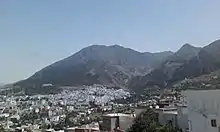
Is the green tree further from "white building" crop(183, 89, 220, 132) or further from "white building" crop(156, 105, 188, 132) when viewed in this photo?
"white building" crop(183, 89, 220, 132)

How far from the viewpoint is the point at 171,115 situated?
26.9 meters

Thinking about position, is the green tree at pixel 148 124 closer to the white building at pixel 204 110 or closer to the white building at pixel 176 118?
the white building at pixel 176 118

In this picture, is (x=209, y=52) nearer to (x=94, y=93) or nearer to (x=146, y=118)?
(x=94, y=93)

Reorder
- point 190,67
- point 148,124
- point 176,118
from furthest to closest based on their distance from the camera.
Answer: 1. point 190,67
2. point 148,124
3. point 176,118

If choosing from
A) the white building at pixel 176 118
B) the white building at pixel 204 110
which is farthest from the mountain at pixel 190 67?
the white building at pixel 204 110

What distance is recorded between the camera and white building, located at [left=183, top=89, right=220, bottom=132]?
16.3 meters

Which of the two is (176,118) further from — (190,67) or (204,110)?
(190,67)

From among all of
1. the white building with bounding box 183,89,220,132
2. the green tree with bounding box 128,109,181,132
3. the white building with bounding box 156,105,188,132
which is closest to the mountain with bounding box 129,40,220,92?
the green tree with bounding box 128,109,181,132

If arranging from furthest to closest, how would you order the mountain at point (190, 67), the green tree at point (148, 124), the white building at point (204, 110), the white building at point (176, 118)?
the mountain at point (190, 67) < the green tree at point (148, 124) < the white building at point (176, 118) < the white building at point (204, 110)

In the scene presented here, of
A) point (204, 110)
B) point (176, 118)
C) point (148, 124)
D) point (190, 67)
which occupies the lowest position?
point (148, 124)

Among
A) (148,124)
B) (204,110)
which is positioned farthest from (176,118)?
(204,110)

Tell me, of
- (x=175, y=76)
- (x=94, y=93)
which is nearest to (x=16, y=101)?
(x=94, y=93)

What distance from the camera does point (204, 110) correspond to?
17094 millimetres

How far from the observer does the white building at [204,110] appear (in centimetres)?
1628
